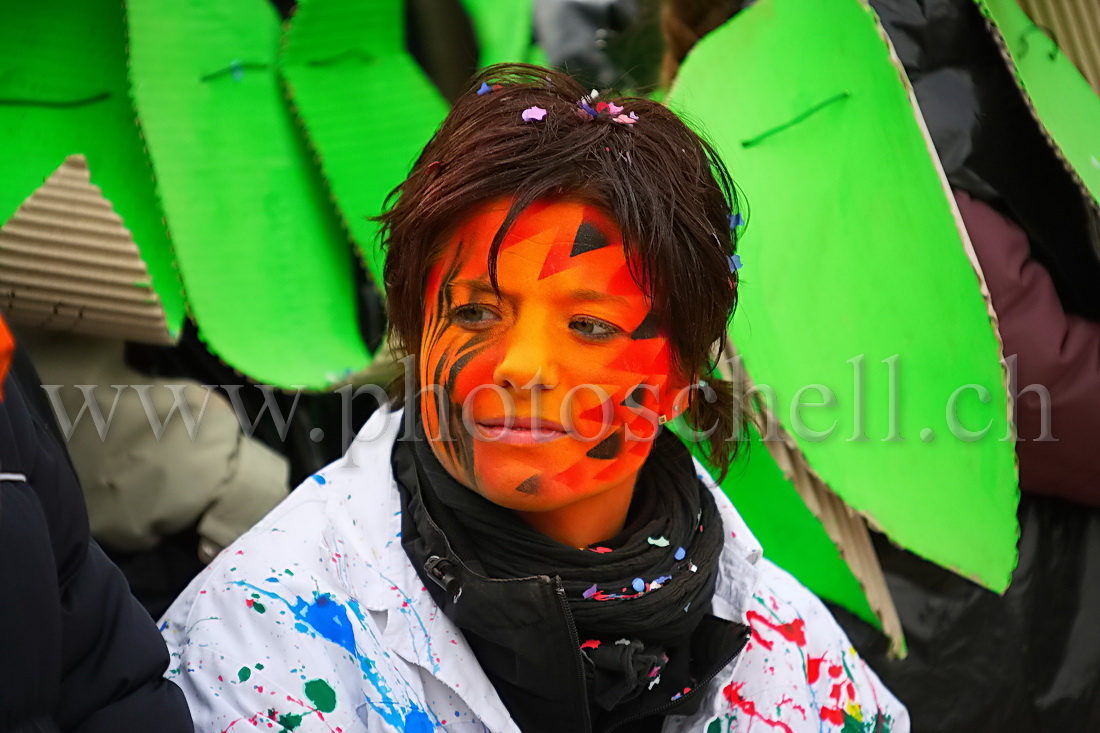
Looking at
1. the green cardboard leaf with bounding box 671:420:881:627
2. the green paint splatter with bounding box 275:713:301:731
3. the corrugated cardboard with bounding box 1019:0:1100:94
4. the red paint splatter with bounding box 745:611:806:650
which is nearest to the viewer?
the green paint splatter with bounding box 275:713:301:731

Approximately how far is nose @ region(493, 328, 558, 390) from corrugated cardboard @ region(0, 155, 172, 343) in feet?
2.34

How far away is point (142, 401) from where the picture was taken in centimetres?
180

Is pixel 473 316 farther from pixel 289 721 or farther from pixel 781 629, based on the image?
pixel 781 629

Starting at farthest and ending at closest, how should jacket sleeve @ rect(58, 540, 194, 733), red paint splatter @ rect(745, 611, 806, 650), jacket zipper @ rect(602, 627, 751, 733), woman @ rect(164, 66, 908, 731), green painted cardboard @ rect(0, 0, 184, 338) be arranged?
green painted cardboard @ rect(0, 0, 184, 338)
red paint splatter @ rect(745, 611, 806, 650)
jacket zipper @ rect(602, 627, 751, 733)
woman @ rect(164, 66, 908, 731)
jacket sleeve @ rect(58, 540, 194, 733)

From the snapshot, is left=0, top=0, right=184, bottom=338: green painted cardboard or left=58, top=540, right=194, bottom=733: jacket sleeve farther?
left=0, top=0, right=184, bottom=338: green painted cardboard

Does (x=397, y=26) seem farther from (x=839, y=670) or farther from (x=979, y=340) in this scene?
(x=839, y=670)

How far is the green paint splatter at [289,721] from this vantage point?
1206 mm

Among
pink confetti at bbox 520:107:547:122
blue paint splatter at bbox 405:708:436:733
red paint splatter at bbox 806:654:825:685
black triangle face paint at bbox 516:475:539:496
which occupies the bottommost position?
red paint splatter at bbox 806:654:825:685

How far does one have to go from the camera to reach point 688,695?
4.76ft

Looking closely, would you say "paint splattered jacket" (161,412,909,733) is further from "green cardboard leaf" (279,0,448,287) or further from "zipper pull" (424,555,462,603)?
"green cardboard leaf" (279,0,448,287)

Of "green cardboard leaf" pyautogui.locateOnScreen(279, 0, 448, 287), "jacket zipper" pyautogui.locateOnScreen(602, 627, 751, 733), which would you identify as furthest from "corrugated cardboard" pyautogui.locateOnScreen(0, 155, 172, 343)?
"jacket zipper" pyautogui.locateOnScreen(602, 627, 751, 733)

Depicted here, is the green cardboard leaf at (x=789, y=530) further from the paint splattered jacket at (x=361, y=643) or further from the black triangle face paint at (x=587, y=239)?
the black triangle face paint at (x=587, y=239)

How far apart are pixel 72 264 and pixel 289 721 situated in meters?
0.84

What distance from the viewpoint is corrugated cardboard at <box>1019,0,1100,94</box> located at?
242 centimetres
